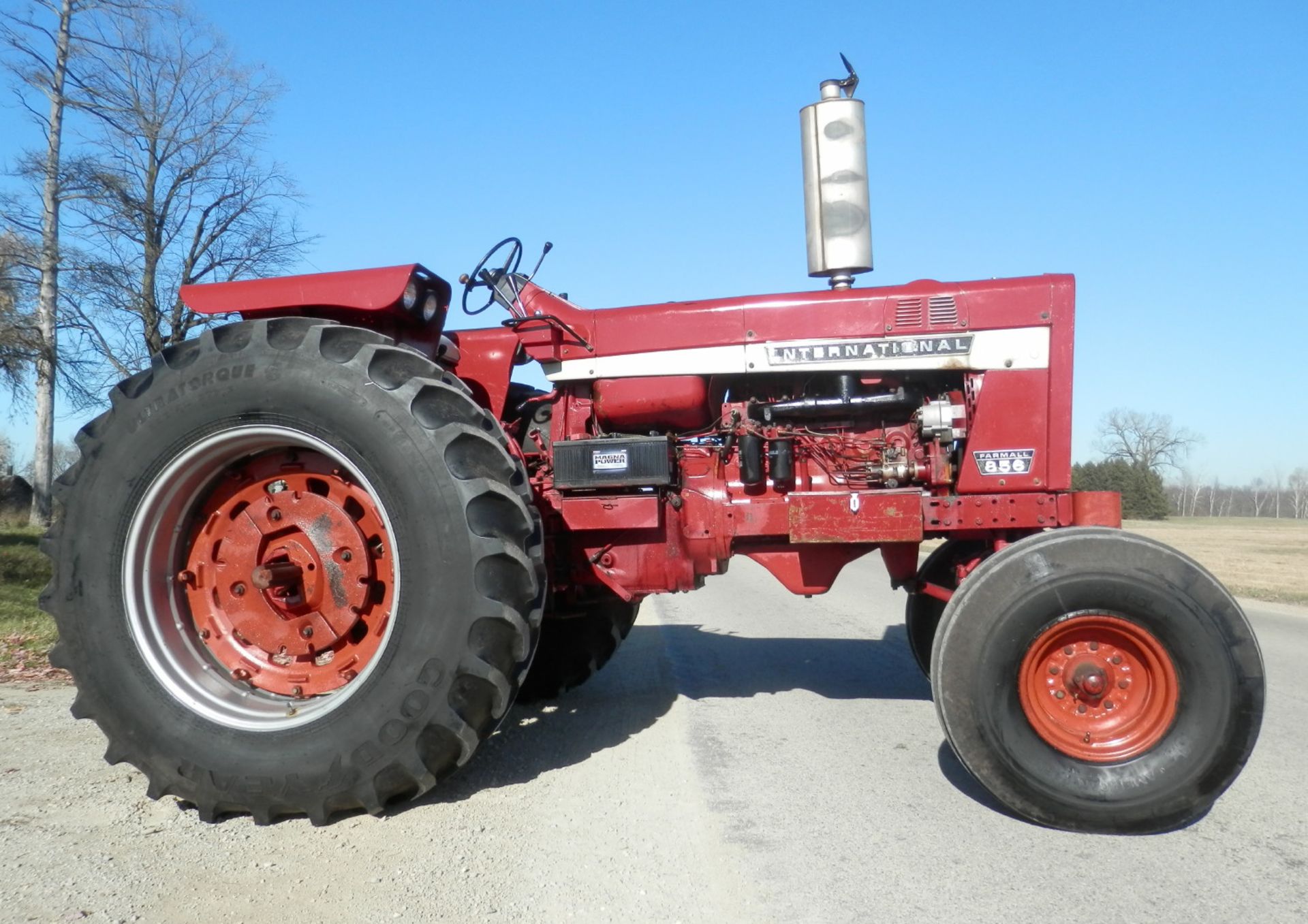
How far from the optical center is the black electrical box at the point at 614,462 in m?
4.37

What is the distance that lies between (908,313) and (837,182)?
38.1 inches

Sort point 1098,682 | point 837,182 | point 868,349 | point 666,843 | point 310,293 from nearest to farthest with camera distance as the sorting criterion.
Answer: point 666,843, point 1098,682, point 310,293, point 868,349, point 837,182

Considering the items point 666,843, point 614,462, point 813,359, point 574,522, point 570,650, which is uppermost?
point 813,359

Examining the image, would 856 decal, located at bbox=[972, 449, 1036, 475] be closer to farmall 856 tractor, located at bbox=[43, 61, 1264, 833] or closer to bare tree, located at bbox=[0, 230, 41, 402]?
farmall 856 tractor, located at bbox=[43, 61, 1264, 833]

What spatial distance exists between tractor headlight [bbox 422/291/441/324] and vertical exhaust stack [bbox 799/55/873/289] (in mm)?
1778

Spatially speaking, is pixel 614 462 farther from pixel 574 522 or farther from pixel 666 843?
pixel 666 843

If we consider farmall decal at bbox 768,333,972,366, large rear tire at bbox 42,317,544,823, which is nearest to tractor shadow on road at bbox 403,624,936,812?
large rear tire at bbox 42,317,544,823

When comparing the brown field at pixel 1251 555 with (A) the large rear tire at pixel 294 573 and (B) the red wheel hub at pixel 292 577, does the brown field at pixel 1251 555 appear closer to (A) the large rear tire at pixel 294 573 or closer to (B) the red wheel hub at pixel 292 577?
(A) the large rear tire at pixel 294 573

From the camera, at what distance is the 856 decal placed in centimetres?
420

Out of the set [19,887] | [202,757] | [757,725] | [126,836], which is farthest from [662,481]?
[19,887]

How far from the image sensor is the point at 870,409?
14.6ft

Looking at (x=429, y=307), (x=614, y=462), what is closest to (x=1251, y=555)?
(x=614, y=462)

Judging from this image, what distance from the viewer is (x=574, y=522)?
4.45m

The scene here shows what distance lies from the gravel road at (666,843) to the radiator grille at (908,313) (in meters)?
1.80
